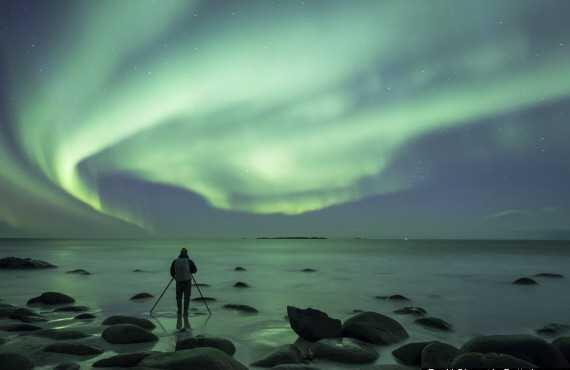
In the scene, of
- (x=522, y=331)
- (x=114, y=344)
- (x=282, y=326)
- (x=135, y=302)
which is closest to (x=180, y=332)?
(x=114, y=344)

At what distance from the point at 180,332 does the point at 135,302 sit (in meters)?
10.1

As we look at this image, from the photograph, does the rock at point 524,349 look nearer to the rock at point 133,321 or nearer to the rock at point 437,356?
the rock at point 437,356

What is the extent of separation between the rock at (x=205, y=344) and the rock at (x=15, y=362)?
316 centimetres

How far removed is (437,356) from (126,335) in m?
8.21

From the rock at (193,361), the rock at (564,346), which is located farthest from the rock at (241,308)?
the rock at (564,346)

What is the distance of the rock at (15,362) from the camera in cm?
Answer: 873

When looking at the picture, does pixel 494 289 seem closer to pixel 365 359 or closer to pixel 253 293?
pixel 253 293

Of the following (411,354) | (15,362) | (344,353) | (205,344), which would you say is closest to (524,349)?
(411,354)

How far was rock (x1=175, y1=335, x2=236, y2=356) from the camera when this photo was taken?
10438 mm

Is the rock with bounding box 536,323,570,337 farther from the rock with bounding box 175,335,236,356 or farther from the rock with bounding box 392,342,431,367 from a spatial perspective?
the rock with bounding box 175,335,236,356

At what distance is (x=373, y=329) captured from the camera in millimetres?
12445

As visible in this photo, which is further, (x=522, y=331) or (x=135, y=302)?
(x=135, y=302)

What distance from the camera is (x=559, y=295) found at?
2848 cm

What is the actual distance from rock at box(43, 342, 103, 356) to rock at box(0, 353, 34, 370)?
1.14 metres
